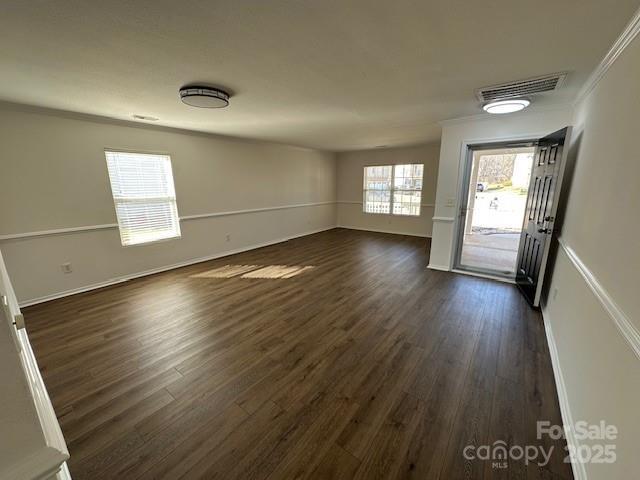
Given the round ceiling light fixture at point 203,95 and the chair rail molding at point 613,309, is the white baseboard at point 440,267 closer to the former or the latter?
the chair rail molding at point 613,309

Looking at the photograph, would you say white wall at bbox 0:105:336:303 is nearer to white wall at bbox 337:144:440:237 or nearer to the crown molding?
white wall at bbox 337:144:440:237

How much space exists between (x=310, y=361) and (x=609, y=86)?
2954 mm

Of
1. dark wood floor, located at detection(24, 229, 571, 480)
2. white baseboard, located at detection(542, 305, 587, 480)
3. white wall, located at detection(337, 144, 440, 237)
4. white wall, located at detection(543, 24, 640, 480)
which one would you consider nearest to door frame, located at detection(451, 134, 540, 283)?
dark wood floor, located at detection(24, 229, 571, 480)

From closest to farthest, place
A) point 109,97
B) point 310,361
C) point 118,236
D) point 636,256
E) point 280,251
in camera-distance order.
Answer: point 636,256, point 310,361, point 109,97, point 118,236, point 280,251

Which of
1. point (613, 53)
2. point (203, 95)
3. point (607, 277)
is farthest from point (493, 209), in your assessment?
point (203, 95)

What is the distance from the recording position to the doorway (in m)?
3.95

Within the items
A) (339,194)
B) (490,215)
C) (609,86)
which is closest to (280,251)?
(339,194)

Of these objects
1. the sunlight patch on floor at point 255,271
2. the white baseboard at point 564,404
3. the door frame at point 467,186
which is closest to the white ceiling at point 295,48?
the door frame at point 467,186

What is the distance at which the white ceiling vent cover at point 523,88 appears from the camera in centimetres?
223

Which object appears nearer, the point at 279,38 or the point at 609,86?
the point at 279,38

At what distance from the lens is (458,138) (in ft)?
12.3

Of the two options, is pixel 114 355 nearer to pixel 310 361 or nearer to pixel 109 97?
pixel 310 361

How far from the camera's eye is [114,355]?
2.22 m

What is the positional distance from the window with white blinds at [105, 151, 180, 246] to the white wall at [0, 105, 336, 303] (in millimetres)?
111
